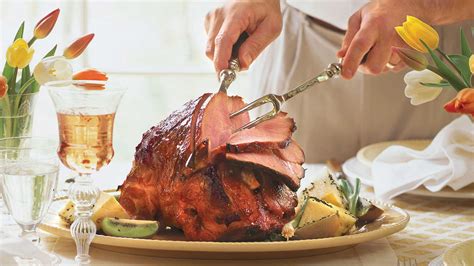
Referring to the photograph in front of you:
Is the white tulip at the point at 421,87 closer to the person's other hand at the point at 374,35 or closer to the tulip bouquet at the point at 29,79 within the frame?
the person's other hand at the point at 374,35

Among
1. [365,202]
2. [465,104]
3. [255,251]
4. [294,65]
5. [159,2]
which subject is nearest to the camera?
[465,104]

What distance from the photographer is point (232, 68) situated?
196 cm

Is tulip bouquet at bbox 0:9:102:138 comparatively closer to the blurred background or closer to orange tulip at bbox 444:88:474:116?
orange tulip at bbox 444:88:474:116

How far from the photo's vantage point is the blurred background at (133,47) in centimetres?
615

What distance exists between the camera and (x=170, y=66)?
6.76m

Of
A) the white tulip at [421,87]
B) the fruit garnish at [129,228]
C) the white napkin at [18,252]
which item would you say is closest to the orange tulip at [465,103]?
the white tulip at [421,87]

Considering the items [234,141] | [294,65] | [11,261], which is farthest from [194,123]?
[294,65]

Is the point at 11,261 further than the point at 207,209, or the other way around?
the point at 207,209

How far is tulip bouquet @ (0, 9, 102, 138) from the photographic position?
5.22 feet

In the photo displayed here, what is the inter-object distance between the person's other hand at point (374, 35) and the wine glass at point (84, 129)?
0.69 meters

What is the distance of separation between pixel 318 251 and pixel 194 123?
0.31m

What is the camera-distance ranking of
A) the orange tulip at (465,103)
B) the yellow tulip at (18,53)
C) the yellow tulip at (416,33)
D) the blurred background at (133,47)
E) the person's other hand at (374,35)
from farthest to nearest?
the blurred background at (133,47) < the person's other hand at (374,35) < the yellow tulip at (18,53) < the yellow tulip at (416,33) < the orange tulip at (465,103)

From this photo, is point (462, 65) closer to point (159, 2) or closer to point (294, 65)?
point (294, 65)

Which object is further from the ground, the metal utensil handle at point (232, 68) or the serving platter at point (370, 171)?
the metal utensil handle at point (232, 68)
